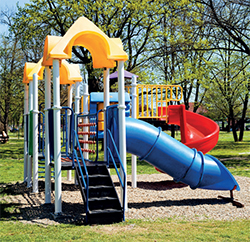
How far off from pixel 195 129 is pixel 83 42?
6.00m

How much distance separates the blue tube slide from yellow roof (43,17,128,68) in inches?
69.1

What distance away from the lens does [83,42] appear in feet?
26.5

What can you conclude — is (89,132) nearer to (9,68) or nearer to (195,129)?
(195,129)

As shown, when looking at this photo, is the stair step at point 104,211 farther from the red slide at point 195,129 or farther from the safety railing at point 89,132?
the red slide at point 195,129

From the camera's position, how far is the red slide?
1073 cm

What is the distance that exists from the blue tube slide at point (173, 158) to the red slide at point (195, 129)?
2.04 m

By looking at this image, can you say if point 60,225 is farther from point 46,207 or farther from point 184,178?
point 184,178

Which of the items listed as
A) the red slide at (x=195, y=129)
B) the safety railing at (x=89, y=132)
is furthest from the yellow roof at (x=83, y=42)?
the red slide at (x=195, y=129)

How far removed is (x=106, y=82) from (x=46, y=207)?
336 cm

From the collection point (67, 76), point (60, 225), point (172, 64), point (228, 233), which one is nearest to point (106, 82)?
point (67, 76)

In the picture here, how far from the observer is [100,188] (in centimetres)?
680

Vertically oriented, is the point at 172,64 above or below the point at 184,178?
above

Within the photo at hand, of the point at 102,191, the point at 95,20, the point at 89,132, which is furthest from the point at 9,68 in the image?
the point at 102,191

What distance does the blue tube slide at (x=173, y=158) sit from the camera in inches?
317
